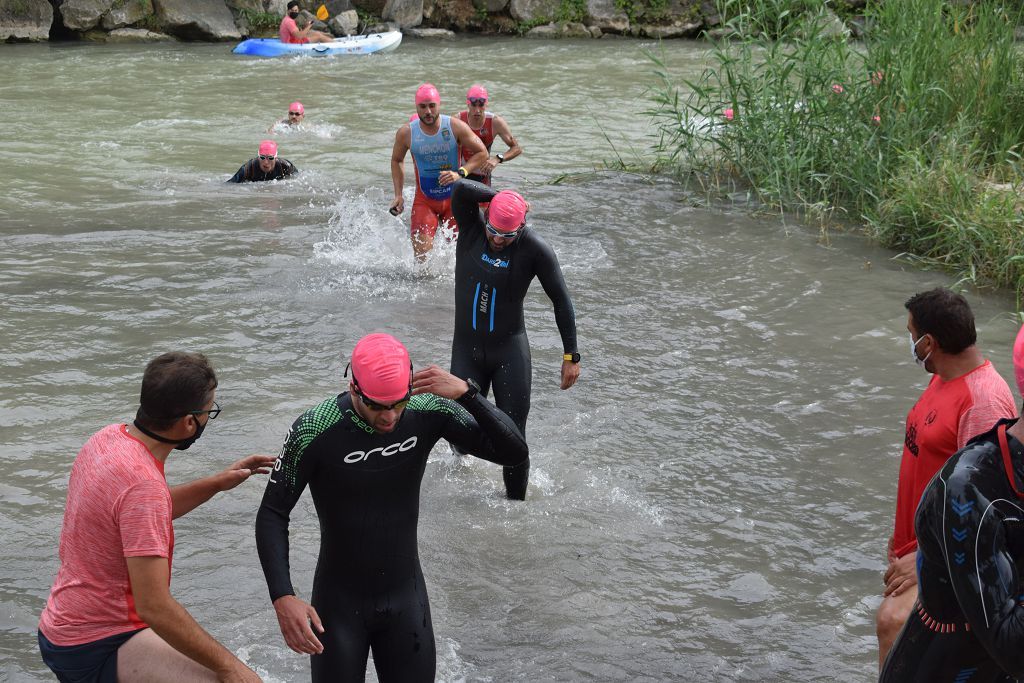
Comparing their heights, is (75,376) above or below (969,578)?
below

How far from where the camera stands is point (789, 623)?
213 inches

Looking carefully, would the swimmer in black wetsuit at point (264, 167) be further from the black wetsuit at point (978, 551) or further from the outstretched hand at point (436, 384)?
the black wetsuit at point (978, 551)

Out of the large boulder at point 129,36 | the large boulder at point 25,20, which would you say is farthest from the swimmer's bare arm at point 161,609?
the large boulder at point 25,20

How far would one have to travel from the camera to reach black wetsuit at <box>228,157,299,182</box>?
14.0 m

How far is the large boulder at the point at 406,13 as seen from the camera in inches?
1108

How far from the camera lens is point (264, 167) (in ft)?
45.7

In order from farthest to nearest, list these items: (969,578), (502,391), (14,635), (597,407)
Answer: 1. (597,407)
2. (502,391)
3. (14,635)
4. (969,578)

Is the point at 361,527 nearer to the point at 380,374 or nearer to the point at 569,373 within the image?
the point at 380,374

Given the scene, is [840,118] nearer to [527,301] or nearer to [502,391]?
[527,301]

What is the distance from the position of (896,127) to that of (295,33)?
17.3m

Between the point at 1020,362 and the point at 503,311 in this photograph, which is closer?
the point at 1020,362

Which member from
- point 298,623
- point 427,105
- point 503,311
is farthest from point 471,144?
A: point 298,623

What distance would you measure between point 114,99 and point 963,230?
1515 centimetres

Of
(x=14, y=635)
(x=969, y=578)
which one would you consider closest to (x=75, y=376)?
(x=14, y=635)
